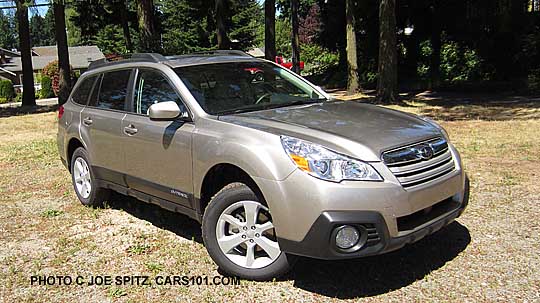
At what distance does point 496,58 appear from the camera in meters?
18.4

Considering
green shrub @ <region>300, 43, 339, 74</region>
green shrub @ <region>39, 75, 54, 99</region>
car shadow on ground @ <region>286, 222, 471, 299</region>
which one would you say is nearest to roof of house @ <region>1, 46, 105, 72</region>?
green shrub @ <region>39, 75, 54, 99</region>

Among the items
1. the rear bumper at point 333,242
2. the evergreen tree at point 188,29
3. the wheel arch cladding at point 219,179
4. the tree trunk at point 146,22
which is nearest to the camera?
the rear bumper at point 333,242

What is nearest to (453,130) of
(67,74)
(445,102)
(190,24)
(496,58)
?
(445,102)

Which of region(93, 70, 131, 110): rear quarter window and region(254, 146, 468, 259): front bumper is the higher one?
region(93, 70, 131, 110): rear quarter window

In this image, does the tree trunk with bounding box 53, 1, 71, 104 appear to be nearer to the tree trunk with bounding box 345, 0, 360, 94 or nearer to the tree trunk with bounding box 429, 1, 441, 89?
the tree trunk with bounding box 345, 0, 360, 94

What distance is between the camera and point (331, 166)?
11.1ft

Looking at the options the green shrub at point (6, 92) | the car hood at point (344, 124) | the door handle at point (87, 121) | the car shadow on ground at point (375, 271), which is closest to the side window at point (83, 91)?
the door handle at point (87, 121)

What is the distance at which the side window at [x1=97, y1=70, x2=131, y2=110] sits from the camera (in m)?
5.11

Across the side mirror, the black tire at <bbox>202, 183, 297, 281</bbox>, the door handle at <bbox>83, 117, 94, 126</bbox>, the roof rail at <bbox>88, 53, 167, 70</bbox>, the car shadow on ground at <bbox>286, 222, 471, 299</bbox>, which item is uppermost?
the roof rail at <bbox>88, 53, 167, 70</bbox>

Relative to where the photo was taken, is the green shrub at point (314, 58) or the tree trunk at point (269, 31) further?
the green shrub at point (314, 58)

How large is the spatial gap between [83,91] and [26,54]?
54.5 ft

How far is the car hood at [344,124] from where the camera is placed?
11.7 feet

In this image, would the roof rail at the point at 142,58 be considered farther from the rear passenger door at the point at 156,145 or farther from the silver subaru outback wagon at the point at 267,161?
the rear passenger door at the point at 156,145

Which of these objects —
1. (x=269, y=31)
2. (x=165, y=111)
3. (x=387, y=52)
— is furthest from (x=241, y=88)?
(x=269, y=31)
